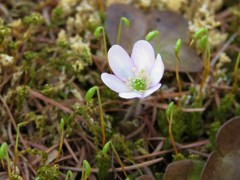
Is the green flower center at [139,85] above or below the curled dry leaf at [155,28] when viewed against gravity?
below

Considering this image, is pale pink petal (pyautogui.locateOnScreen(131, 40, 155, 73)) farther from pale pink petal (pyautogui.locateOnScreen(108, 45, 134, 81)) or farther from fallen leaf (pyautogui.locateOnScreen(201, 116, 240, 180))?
fallen leaf (pyautogui.locateOnScreen(201, 116, 240, 180))

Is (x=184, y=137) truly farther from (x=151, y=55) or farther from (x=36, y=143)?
(x=36, y=143)

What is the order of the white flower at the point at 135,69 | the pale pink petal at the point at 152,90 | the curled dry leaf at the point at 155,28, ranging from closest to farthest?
the pale pink petal at the point at 152,90 → the white flower at the point at 135,69 → the curled dry leaf at the point at 155,28

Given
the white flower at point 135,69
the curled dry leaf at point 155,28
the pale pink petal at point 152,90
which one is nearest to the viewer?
the pale pink petal at point 152,90

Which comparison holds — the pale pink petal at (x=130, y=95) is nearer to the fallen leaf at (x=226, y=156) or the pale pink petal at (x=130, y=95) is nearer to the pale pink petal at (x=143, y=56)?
the pale pink petal at (x=143, y=56)

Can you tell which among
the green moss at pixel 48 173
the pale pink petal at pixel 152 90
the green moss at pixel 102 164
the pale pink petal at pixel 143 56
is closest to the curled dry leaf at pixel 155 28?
the pale pink petal at pixel 143 56

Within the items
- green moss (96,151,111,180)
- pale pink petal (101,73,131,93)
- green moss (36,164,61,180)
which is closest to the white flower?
pale pink petal (101,73,131,93)

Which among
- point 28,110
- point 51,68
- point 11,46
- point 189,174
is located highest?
point 11,46

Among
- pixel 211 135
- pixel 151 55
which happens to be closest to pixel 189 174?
pixel 211 135

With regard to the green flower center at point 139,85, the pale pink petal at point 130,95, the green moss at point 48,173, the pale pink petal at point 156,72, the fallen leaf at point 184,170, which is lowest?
the fallen leaf at point 184,170
